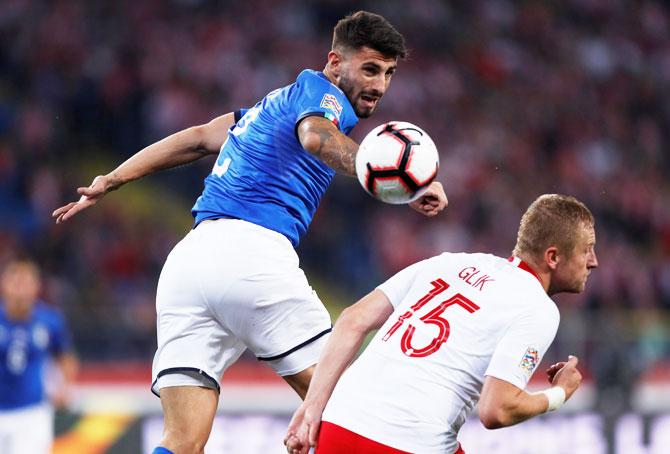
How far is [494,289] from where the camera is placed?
11.9ft

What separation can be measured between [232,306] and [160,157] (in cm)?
90

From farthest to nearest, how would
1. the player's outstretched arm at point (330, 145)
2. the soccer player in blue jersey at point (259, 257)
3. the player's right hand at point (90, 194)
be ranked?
the player's right hand at point (90, 194), the soccer player in blue jersey at point (259, 257), the player's outstretched arm at point (330, 145)

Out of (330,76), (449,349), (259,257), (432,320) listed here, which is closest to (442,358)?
(449,349)

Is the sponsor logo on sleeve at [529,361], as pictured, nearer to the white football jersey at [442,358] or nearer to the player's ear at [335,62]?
the white football jersey at [442,358]

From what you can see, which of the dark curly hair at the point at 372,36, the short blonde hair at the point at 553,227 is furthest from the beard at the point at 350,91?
the short blonde hair at the point at 553,227

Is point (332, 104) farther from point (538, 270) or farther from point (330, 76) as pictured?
point (538, 270)

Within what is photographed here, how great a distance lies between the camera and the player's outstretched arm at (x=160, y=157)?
4703mm

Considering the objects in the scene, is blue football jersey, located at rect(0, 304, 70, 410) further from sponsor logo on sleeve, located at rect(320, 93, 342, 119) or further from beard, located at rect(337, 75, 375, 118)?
sponsor logo on sleeve, located at rect(320, 93, 342, 119)

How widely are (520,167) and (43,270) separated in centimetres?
660

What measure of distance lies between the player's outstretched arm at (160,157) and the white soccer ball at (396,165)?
122 cm

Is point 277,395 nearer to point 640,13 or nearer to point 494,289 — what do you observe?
point 494,289

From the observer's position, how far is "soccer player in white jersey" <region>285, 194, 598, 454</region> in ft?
11.5

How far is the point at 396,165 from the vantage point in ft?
12.3

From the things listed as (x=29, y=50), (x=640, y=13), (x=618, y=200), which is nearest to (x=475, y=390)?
(x=618, y=200)
